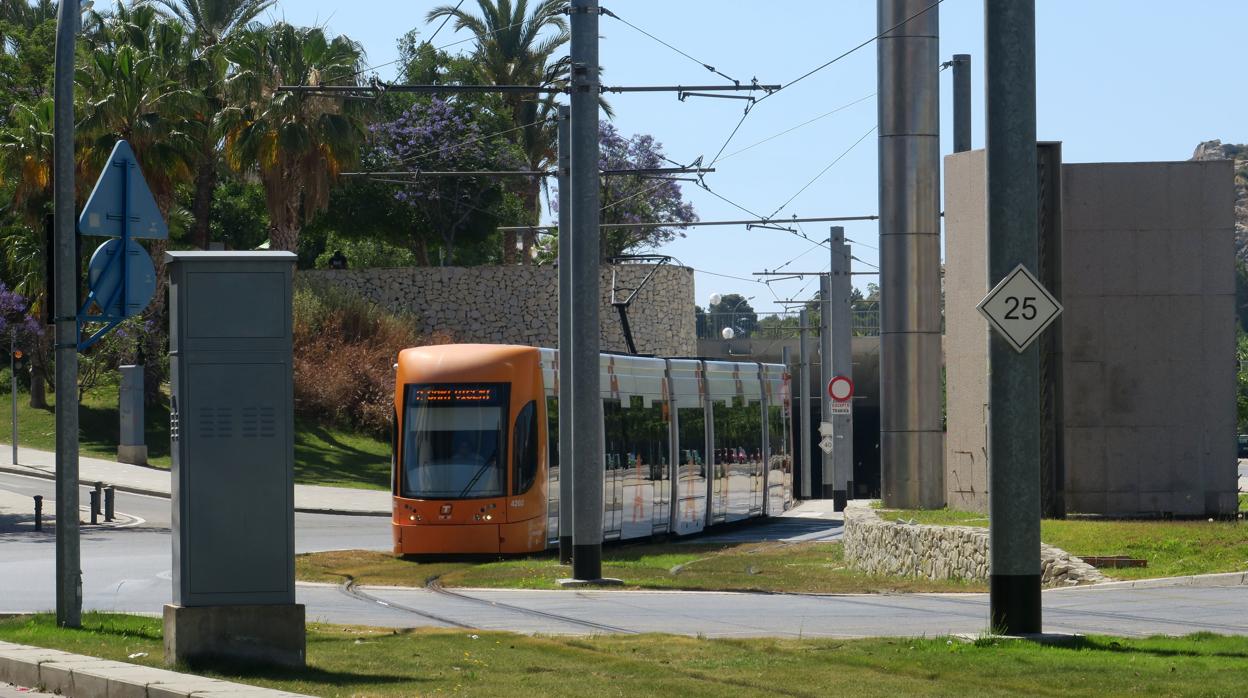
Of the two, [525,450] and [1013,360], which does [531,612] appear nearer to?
[1013,360]

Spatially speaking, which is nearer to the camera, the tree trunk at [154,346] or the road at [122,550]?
the road at [122,550]

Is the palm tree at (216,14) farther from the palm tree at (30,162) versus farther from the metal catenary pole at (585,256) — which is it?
the metal catenary pole at (585,256)

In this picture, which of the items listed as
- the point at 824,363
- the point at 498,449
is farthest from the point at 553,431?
the point at 824,363

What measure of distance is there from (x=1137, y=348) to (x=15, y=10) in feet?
216

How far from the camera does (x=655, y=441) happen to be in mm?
28922

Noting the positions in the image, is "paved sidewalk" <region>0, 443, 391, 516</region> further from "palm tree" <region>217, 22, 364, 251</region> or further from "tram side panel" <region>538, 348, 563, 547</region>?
"tram side panel" <region>538, 348, 563, 547</region>

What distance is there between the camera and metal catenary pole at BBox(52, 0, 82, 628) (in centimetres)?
1441

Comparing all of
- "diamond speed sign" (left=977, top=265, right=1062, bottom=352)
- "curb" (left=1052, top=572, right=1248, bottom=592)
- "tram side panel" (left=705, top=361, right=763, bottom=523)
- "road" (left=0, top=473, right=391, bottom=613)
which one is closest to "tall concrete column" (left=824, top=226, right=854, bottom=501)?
"tram side panel" (left=705, top=361, right=763, bottom=523)

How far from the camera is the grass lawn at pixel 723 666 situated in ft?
32.8

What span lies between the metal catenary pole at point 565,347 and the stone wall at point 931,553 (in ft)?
13.4

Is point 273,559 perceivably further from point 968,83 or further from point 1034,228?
point 968,83

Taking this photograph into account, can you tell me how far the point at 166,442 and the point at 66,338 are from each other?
121ft

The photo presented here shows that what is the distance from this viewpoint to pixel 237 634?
36.4ft

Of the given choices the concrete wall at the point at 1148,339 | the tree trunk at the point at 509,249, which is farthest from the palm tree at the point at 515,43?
the concrete wall at the point at 1148,339
